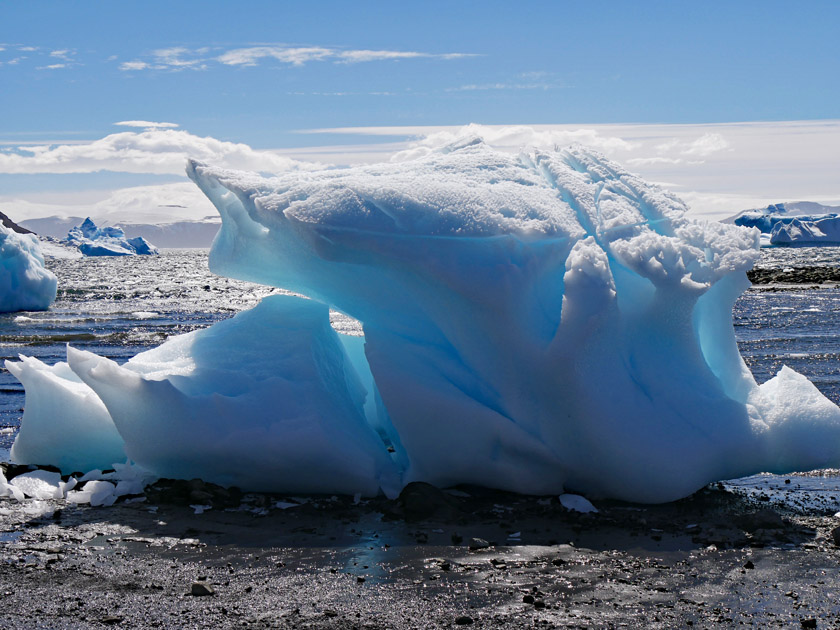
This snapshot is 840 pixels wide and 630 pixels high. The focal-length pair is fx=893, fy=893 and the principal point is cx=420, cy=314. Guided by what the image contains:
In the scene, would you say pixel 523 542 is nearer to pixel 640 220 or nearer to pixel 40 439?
pixel 640 220

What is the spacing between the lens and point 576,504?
22.2 ft

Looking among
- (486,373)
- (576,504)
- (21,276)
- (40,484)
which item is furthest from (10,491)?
(21,276)

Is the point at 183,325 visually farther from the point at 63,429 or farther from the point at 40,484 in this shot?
the point at 40,484

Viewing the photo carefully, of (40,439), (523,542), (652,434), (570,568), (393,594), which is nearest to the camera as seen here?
(393,594)

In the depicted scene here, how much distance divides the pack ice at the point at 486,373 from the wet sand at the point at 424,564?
34 centimetres

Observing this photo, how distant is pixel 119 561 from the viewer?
5.67m

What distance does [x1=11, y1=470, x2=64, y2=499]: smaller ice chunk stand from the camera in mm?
7105

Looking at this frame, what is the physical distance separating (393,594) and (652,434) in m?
2.55

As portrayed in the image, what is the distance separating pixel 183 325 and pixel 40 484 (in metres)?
17.9

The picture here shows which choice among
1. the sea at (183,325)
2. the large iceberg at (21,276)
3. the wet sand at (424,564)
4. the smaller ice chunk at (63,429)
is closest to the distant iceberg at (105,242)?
the sea at (183,325)

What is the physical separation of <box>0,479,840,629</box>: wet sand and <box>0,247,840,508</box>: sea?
10.6 feet

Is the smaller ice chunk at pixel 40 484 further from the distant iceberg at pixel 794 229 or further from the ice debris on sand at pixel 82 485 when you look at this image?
the distant iceberg at pixel 794 229

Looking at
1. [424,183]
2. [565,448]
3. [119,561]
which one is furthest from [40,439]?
[565,448]

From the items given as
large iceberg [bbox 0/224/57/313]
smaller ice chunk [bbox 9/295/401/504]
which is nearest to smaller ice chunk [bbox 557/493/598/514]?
smaller ice chunk [bbox 9/295/401/504]
